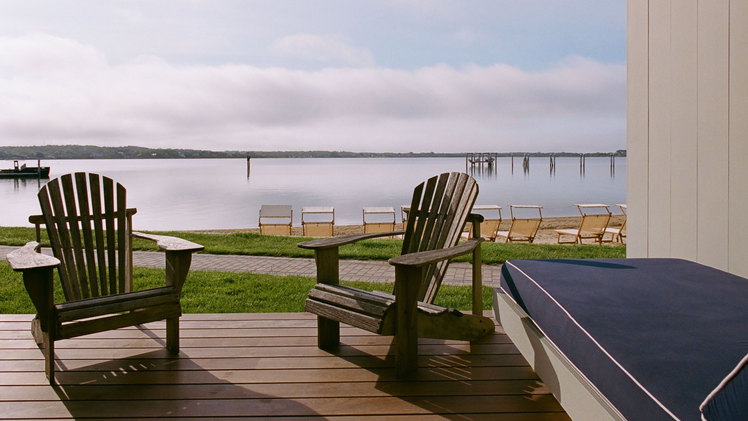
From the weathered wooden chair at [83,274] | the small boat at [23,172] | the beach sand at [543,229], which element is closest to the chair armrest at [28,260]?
the weathered wooden chair at [83,274]

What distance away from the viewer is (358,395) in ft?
7.27

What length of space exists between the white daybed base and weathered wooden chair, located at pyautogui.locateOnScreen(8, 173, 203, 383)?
1771mm

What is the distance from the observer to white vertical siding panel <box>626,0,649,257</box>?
3.66 metres

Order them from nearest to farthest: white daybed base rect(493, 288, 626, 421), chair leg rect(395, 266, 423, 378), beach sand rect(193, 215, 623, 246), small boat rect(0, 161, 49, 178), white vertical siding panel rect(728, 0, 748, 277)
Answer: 1. white daybed base rect(493, 288, 626, 421)
2. chair leg rect(395, 266, 423, 378)
3. white vertical siding panel rect(728, 0, 748, 277)
4. beach sand rect(193, 215, 623, 246)
5. small boat rect(0, 161, 49, 178)

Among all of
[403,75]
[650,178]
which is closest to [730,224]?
[650,178]

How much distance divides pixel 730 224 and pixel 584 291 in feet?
4.44

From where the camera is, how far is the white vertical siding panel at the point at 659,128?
337 cm

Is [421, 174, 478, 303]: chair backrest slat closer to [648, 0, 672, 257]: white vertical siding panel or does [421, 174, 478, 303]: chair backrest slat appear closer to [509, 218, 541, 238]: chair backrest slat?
[648, 0, 672, 257]: white vertical siding panel

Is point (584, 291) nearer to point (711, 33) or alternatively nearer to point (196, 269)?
point (711, 33)

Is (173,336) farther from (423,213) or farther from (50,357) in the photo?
(423,213)

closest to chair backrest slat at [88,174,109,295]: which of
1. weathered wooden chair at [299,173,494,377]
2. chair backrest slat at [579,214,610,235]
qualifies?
weathered wooden chair at [299,173,494,377]

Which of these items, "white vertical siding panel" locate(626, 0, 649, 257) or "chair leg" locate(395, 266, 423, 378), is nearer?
"chair leg" locate(395, 266, 423, 378)

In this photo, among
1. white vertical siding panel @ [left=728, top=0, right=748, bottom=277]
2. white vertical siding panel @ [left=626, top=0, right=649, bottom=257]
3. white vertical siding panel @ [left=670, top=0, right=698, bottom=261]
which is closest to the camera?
white vertical siding panel @ [left=728, top=0, right=748, bottom=277]

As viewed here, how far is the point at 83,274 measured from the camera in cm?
296
